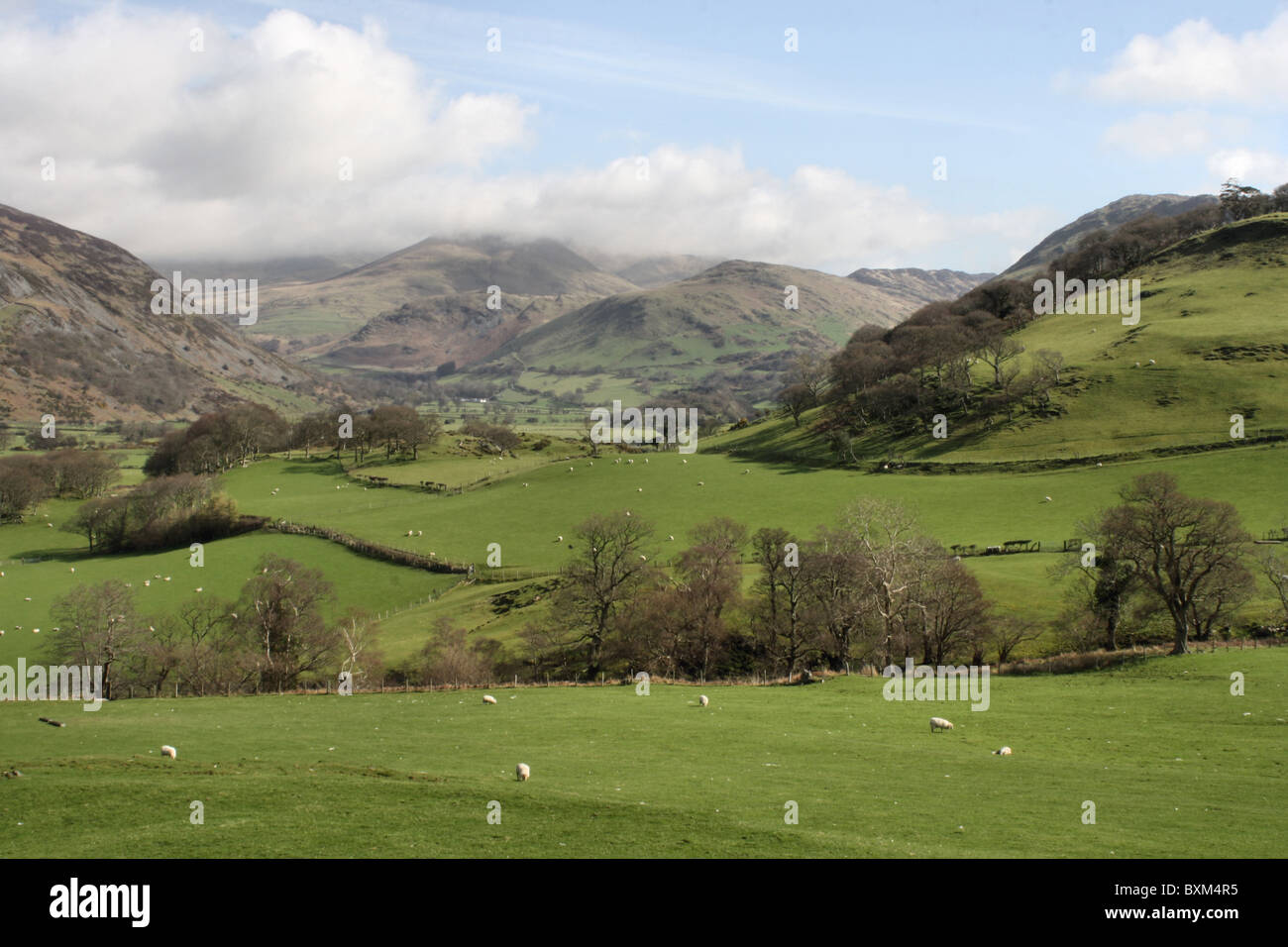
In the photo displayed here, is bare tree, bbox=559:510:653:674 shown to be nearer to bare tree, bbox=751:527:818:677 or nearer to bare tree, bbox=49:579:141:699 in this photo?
bare tree, bbox=751:527:818:677

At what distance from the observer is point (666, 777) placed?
23062 mm

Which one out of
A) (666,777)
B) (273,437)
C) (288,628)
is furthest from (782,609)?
(273,437)

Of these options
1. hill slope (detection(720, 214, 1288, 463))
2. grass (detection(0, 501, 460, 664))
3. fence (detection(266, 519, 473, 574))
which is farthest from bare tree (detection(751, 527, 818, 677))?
hill slope (detection(720, 214, 1288, 463))

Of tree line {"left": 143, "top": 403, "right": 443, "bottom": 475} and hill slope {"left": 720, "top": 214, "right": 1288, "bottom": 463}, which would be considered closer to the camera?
hill slope {"left": 720, "top": 214, "right": 1288, "bottom": 463}

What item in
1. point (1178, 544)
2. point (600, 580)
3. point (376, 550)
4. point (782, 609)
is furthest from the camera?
point (376, 550)

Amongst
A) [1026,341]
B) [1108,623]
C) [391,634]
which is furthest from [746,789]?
[1026,341]

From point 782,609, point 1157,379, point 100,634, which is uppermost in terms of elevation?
point 1157,379

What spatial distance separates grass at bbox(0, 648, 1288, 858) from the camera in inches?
669

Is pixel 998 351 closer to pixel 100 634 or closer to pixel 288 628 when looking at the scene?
pixel 288 628

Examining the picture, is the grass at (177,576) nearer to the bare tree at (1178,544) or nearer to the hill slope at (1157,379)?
the bare tree at (1178,544)

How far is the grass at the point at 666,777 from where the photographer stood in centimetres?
1700

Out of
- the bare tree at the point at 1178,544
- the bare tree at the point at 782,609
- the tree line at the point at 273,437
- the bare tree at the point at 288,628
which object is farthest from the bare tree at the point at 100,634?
the tree line at the point at 273,437
